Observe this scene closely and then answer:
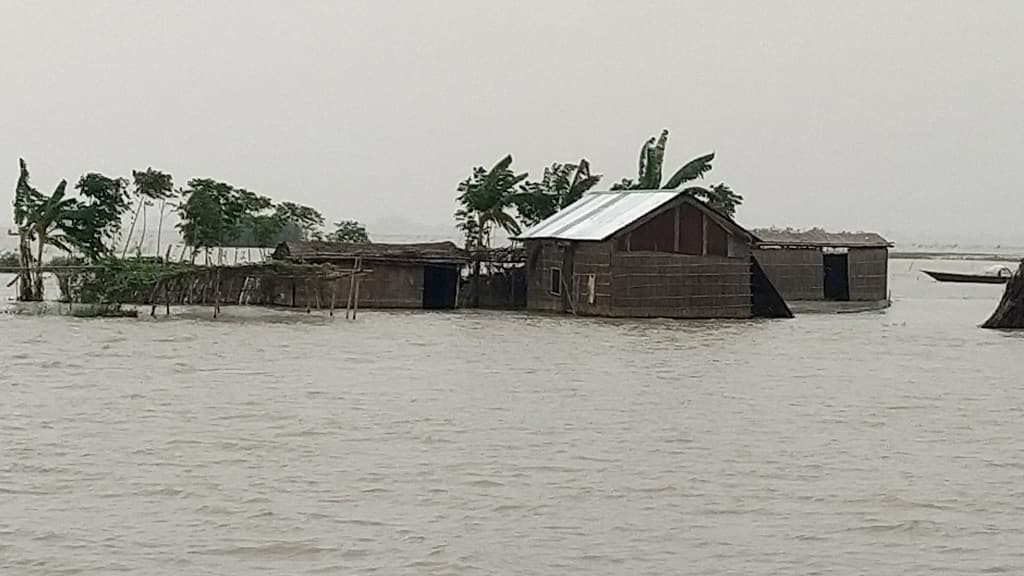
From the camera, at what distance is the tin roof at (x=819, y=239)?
3047 cm

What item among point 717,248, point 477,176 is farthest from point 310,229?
point 717,248

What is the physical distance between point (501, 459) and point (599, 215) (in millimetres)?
16071

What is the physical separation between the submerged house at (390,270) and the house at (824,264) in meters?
6.65

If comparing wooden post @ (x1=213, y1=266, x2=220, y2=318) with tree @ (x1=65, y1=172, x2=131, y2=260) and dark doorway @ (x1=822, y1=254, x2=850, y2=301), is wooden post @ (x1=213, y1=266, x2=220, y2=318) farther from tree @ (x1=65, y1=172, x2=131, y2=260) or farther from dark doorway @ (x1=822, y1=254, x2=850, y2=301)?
dark doorway @ (x1=822, y1=254, x2=850, y2=301)

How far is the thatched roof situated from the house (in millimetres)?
6755

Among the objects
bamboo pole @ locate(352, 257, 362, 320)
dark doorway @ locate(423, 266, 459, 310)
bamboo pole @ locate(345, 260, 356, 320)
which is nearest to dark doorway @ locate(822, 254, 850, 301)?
dark doorway @ locate(423, 266, 459, 310)

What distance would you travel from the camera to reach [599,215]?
85.3 ft

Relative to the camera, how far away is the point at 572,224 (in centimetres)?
2625

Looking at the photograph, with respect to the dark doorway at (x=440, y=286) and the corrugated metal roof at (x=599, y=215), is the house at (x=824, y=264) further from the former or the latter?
the dark doorway at (x=440, y=286)

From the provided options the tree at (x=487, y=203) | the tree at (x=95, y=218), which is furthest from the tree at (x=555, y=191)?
the tree at (x=95, y=218)

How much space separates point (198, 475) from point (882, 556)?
4.34m

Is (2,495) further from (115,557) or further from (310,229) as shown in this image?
(310,229)

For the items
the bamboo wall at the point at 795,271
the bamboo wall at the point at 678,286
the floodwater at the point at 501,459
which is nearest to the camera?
the floodwater at the point at 501,459

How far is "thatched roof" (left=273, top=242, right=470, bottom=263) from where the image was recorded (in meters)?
26.0
